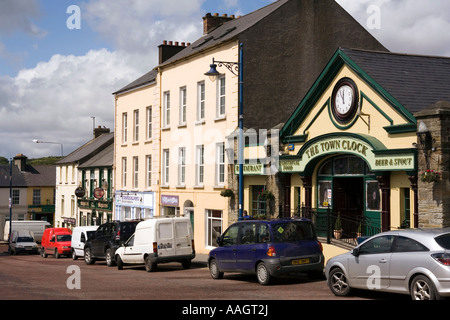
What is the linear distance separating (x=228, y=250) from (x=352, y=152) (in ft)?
18.7

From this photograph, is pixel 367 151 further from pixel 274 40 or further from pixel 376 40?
pixel 376 40

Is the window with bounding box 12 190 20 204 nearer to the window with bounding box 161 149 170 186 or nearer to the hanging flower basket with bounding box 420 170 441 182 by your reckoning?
the window with bounding box 161 149 170 186

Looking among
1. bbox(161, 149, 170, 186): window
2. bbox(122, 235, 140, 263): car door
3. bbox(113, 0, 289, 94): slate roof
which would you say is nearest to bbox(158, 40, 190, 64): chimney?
bbox(113, 0, 289, 94): slate roof

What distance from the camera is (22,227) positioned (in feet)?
191

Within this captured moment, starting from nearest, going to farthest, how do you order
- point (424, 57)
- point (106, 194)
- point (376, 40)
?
point (424, 57), point (376, 40), point (106, 194)

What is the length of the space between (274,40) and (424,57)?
8.62m

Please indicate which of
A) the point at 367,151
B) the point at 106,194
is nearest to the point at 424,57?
the point at 367,151

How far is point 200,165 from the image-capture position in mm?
32750

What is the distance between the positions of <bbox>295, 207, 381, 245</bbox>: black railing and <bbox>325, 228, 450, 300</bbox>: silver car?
6.93 metres

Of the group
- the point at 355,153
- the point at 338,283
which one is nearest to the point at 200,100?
the point at 355,153

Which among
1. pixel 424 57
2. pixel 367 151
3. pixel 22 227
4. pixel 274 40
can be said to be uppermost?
pixel 274 40

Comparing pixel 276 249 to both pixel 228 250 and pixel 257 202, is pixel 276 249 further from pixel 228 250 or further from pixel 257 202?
pixel 257 202

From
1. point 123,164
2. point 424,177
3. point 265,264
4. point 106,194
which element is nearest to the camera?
point 265,264

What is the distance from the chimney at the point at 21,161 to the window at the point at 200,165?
50.3 meters
